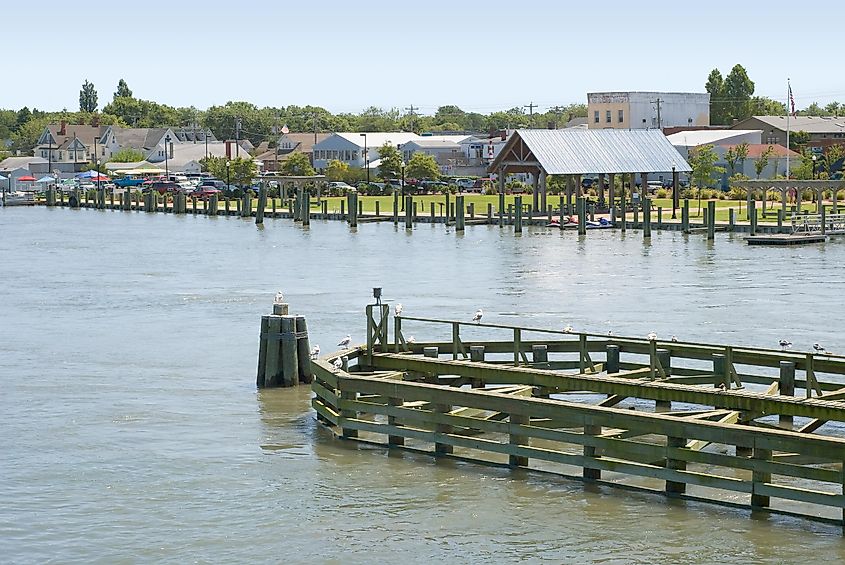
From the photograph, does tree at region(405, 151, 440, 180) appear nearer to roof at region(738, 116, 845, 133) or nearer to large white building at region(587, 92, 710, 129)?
large white building at region(587, 92, 710, 129)

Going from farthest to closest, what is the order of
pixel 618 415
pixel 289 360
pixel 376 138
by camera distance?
pixel 376 138 < pixel 289 360 < pixel 618 415

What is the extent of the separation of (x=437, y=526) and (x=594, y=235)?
65305mm

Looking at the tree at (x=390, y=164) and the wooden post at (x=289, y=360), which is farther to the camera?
the tree at (x=390, y=164)

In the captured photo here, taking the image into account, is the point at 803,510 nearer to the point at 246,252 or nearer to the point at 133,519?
the point at 133,519

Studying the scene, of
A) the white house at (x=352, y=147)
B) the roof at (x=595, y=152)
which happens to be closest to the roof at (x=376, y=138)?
the white house at (x=352, y=147)

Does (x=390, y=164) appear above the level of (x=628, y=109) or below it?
below

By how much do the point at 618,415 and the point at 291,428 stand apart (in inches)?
305

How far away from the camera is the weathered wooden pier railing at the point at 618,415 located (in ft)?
67.3

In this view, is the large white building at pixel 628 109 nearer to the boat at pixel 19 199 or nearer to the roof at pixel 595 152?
the roof at pixel 595 152

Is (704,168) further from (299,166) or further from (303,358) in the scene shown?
(303,358)

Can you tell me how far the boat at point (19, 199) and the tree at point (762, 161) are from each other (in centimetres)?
7470

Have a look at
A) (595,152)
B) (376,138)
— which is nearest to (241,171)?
(376,138)

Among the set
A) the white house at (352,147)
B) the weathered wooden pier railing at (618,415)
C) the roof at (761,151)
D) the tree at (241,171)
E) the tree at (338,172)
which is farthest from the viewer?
the white house at (352,147)

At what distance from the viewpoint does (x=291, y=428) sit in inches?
1059
